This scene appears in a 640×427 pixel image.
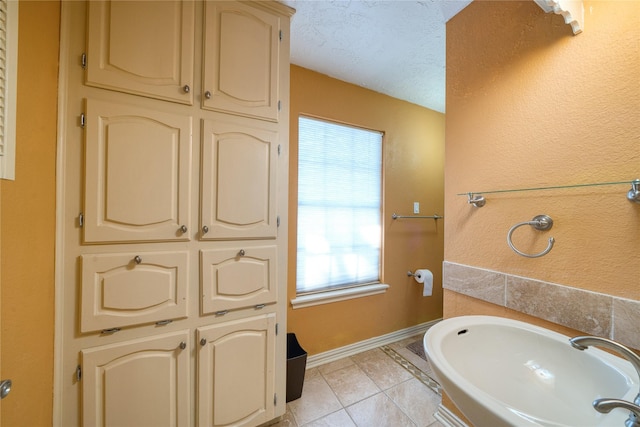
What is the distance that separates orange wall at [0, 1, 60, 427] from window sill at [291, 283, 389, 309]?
1290 mm

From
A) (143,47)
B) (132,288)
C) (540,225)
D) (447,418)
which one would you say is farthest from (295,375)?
(143,47)

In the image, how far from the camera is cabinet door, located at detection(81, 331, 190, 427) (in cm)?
98

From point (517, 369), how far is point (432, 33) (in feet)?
A: 5.98

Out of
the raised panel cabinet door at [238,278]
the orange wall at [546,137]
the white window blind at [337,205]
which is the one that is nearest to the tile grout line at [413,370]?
the white window blind at [337,205]

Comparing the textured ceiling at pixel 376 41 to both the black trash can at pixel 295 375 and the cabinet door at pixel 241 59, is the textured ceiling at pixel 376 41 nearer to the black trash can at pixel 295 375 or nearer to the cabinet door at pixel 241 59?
the cabinet door at pixel 241 59

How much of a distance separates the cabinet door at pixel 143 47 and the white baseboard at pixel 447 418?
2170 millimetres

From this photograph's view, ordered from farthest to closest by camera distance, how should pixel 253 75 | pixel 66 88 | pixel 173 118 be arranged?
pixel 253 75, pixel 173 118, pixel 66 88

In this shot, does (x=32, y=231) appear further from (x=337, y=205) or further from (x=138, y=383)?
(x=337, y=205)

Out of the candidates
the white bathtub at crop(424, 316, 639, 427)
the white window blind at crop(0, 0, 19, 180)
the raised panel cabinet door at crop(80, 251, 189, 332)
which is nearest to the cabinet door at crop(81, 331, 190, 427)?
the raised panel cabinet door at crop(80, 251, 189, 332)

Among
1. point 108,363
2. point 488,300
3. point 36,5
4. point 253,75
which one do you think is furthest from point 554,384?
point 36,5

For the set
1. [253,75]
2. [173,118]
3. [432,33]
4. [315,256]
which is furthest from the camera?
[315,256]

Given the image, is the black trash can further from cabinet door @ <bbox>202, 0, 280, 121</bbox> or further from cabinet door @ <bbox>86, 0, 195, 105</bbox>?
cabinet door @ <bbox>86, 0, 195, 105</bbox>

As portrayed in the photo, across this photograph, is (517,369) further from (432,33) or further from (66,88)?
(66,88)

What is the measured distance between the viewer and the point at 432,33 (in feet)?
4.94
